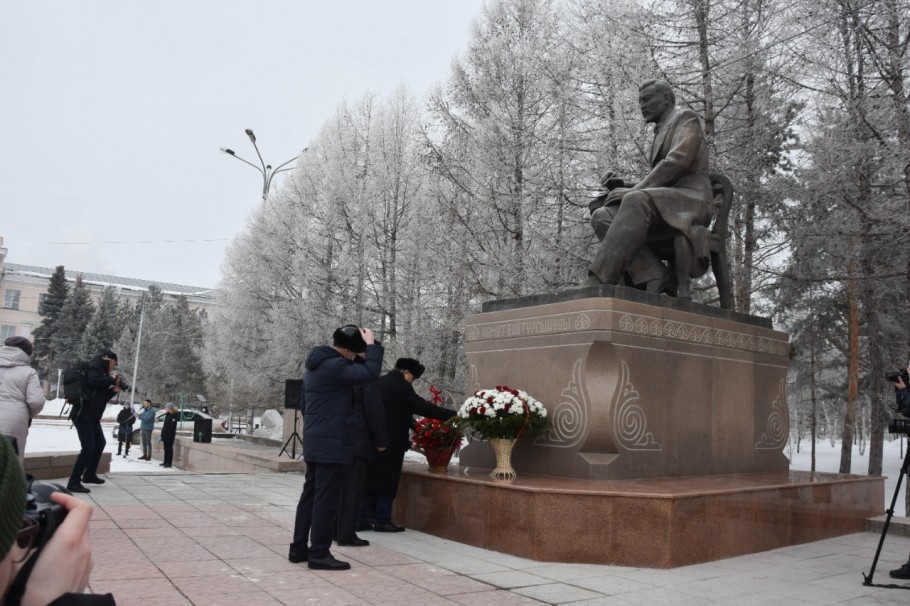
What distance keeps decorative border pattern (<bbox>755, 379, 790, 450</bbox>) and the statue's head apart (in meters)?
3.71

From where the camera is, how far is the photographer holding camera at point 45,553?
1.55m

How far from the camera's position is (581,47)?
712 inches

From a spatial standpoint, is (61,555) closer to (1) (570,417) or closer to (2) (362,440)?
(2) (362,440)

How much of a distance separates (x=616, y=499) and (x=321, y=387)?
254cm

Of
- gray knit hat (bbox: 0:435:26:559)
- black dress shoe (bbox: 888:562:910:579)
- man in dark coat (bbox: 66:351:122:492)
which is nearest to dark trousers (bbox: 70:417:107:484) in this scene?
man in dark coat (bbox: 66:351:122:492)

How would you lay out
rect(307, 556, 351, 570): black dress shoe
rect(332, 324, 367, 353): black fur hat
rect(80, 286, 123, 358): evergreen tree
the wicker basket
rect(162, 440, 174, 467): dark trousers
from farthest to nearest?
rect(80, 286, 123, 358): evergreen tree → rect(162, 440, 174, 467): dark trousers → the wicker basket → rect(332, 324, 367, 353): black fur hat → rect(307, 556, 351, 570): black dress shoe

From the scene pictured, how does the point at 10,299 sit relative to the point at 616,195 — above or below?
above

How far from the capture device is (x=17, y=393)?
718cm

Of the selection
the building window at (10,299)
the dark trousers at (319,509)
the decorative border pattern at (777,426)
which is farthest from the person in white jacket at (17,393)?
the building window at (10,299)

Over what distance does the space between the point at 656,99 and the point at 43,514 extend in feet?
28.0

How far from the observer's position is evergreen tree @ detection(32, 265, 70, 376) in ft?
251

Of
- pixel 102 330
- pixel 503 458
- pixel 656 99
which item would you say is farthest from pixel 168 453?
pixel 102 330

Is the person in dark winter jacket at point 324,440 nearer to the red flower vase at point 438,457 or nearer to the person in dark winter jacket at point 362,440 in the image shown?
the person in dark winter jacket at point 362,440

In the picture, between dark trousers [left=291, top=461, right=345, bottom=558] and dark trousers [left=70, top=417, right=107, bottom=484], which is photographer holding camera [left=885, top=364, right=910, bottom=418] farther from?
dark trousers [left=70, top=417, right=107, bottom=484]
